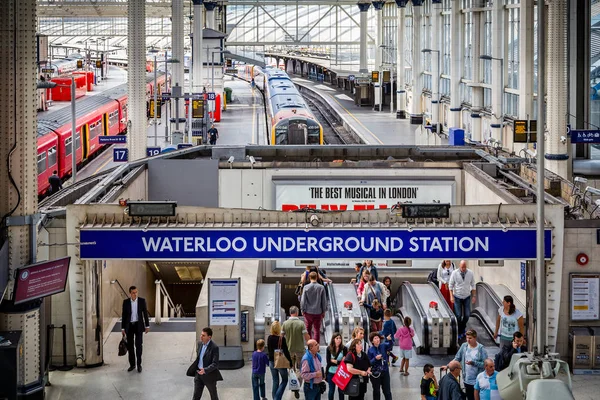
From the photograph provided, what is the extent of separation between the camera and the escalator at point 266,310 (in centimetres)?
1642

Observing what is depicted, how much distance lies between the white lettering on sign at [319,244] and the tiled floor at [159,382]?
2026 millimetres

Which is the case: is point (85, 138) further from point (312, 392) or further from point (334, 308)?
point (312, 392)

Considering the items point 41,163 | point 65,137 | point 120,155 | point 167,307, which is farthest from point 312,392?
point 65,137

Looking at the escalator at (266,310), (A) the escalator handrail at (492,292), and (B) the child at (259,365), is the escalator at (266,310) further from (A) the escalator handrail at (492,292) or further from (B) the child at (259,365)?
(A) the escalator handrail at (492,292)

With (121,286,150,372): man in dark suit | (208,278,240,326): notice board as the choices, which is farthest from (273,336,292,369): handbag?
(121,286,150,372): man in dark suit

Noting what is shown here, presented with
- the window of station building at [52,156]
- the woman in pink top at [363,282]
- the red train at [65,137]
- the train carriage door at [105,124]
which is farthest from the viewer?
the train carriage door at [105,124]

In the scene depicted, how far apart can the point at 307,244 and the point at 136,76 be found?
17.7 meters

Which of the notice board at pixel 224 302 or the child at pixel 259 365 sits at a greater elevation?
the notice board at pixel 224 302

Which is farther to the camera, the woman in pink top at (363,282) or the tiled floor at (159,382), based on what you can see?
the woman in pink top at (363,282)

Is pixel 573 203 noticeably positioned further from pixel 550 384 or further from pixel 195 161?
pixel 550 384

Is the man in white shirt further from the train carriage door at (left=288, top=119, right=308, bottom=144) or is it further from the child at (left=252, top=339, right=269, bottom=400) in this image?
the train carriage door at (left=288, top=119, right=308, bottom=144)

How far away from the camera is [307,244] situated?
1534cm

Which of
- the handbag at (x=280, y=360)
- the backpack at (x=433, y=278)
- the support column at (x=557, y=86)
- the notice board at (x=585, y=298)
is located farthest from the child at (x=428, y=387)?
the support column at (x=557, y=86)

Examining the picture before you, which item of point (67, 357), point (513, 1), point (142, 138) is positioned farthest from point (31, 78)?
point (513, 1)
